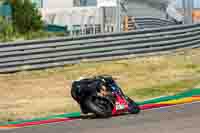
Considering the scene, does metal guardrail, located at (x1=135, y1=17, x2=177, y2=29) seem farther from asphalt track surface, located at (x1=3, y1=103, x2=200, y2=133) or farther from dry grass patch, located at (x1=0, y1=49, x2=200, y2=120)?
asphalt track surface, located at (x1=3, y1=103, x2=200, y2=133)

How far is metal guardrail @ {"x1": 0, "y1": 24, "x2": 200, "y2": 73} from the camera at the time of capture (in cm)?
1853

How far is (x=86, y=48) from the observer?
64.3 ft

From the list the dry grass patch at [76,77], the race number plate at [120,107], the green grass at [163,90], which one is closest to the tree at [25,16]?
the dry grass patch at [76,77]

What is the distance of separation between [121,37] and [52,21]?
2804cm

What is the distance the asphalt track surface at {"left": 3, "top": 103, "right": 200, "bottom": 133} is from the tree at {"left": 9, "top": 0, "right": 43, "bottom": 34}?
27339 mm

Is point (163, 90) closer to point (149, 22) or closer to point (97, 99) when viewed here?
point (97, 99)

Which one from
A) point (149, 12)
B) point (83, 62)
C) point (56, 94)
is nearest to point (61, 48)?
point (83, 62)

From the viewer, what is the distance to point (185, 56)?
21.9 m

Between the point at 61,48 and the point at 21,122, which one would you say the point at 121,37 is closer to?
the point at 61,48

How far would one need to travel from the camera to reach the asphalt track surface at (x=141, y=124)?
9.52 m

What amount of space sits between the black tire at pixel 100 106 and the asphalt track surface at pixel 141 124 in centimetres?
19

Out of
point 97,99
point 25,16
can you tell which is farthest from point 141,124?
point 25,16

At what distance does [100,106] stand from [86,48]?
27.7 feet

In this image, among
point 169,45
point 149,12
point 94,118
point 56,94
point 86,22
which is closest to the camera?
point 94,118
